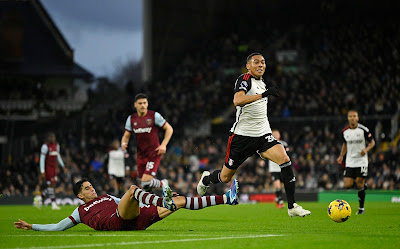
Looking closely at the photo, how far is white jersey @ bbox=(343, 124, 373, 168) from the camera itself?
14672mm

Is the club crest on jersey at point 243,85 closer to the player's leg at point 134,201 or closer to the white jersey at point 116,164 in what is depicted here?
the player's leg at point 134,201

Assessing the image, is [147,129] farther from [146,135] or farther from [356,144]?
[356,144]

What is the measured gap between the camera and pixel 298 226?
10.1 m

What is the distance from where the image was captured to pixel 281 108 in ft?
100

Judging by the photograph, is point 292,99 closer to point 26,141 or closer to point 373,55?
point 373,55

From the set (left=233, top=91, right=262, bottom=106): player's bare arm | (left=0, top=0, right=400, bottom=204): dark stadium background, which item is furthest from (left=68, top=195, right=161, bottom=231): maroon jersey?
(left=0, top=0, right=400, bottom=204): dark stadium background

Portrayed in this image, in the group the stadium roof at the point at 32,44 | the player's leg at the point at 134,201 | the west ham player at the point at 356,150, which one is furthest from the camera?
the stadium roof at the point at 32,44

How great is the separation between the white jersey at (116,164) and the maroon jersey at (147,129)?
305 inches

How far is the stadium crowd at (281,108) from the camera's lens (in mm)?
26516

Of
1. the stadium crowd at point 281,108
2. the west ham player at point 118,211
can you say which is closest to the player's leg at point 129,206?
the west ham player at point 118,211

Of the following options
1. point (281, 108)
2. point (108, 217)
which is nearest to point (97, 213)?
point (108, 217)

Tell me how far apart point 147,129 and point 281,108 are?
17.4 metres

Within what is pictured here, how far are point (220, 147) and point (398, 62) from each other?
32.2 feet

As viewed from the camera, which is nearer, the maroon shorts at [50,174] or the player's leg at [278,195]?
the player's leg at [278,195]
